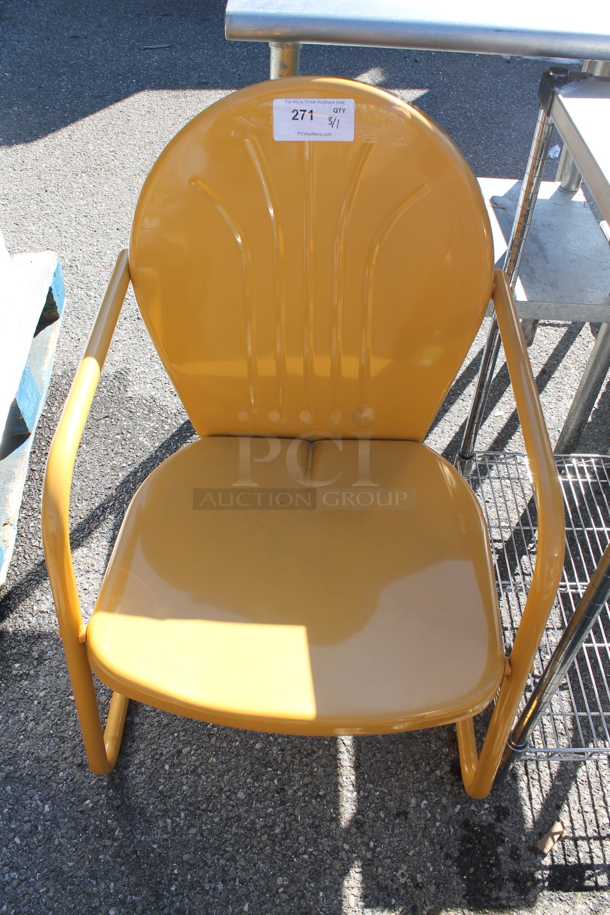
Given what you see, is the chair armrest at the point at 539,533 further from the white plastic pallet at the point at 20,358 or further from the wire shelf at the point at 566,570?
the white plastic pallet at the point at 20,358

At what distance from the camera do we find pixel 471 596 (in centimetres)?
92

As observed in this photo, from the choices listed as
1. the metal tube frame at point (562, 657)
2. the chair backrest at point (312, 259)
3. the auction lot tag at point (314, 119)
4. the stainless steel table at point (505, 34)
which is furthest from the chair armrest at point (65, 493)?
the metal tube frame at point (562, 657)

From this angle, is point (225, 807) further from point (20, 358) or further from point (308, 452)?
point (20, 358)

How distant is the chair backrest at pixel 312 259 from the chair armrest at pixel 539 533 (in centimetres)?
9

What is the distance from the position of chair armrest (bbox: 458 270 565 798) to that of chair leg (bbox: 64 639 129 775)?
545 millimetres

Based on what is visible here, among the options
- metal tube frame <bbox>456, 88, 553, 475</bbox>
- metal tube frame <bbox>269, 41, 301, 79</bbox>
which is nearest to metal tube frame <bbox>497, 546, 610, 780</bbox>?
metal tube frame <bbox>456, 88, 553, 475</bbox>

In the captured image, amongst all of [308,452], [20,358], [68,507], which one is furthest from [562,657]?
[20,358]

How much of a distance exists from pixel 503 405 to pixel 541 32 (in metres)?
1.06

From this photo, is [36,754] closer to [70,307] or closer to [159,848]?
[159,848]

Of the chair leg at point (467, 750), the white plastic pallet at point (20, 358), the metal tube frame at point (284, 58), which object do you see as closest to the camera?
the metal tube frame at point (284, 58)

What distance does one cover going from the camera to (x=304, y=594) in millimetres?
925

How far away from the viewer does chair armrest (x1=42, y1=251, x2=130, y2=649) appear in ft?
2.64

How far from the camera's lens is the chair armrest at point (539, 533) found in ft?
2.55


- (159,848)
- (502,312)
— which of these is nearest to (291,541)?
(502,312)
